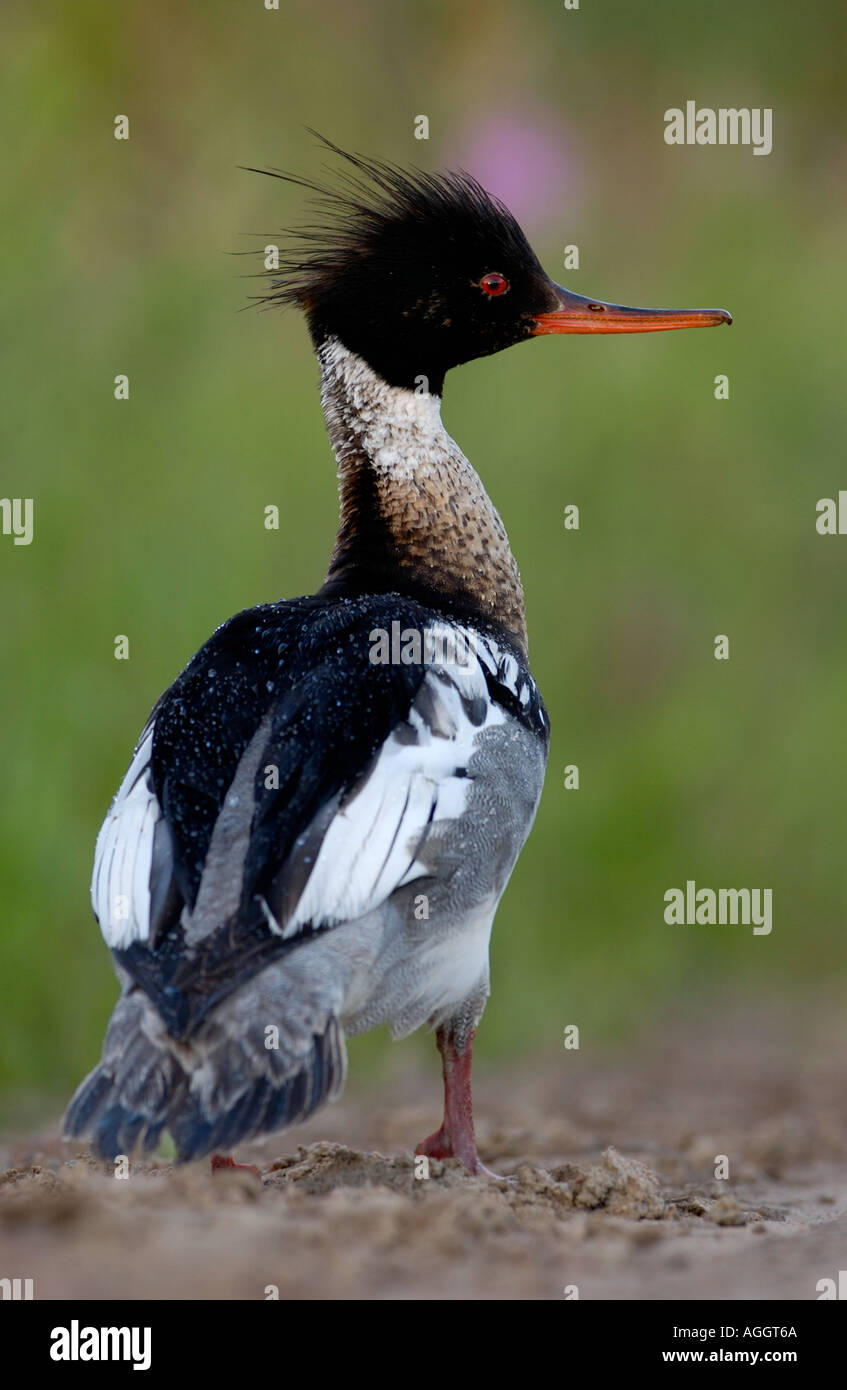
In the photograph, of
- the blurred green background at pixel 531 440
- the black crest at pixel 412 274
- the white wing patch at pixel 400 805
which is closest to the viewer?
the white wing patch at pixel 400 805

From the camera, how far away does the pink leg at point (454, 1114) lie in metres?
4.58

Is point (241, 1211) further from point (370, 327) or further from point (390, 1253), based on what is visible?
point (370, 327)

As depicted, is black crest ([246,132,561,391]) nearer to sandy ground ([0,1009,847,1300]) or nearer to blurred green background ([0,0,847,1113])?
blurred green background ([0,0,847,1113])

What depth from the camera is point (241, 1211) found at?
3.35 meters

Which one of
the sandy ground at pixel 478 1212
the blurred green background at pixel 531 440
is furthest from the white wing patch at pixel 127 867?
the blurred green background at pixel 531 440

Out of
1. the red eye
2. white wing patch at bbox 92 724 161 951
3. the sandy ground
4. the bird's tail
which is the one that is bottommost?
the sandy ground

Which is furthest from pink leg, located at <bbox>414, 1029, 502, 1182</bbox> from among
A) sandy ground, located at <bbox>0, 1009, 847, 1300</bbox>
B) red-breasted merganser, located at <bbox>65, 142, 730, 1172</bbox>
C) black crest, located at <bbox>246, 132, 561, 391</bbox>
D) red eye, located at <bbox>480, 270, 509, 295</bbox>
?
red eye, located at <bbox>480, 270, 509, 295</bbox>

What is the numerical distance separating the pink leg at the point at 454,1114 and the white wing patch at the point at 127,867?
1090 mm

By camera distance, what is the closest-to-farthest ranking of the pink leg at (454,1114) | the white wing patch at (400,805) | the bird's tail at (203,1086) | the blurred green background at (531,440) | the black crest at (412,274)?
the bird's tail at (203,1086) < the white wing patch at (400,805) < the pink leg at (454,1114) < the black crest at (412,274) < the blurred green background at (531,440)

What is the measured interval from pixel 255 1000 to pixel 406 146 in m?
6.67

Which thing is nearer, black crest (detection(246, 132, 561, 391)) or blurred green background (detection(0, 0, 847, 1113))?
black crest (detection(246, 132, 561, 391))

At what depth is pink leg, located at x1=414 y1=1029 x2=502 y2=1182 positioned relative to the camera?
4582mm

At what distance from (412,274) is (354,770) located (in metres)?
1.94

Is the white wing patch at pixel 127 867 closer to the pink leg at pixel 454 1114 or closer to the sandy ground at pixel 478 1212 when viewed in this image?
the sandy ground at pixel 478 1212
